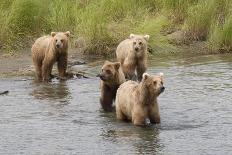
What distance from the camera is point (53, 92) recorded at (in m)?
12.7

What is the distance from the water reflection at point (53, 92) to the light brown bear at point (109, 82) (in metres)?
1.01

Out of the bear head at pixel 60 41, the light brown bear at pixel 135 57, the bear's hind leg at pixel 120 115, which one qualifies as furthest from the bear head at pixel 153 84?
the bear head at pixel 60 41

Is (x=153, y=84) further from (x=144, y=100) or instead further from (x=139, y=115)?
(x=139, y=115)

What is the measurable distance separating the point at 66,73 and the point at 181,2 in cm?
550

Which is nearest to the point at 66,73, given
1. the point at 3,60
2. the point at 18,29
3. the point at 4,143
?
the point at 3,60

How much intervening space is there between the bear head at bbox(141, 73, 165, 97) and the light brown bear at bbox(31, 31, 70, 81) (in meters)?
4.49

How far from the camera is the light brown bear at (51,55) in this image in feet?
45.6

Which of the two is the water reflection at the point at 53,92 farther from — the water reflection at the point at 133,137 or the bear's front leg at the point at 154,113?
the bear's front leg at the point at 154,113

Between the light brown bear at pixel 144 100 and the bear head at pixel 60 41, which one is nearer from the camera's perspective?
the light brown bear at pixel 144 100

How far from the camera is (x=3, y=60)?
16.2 meters

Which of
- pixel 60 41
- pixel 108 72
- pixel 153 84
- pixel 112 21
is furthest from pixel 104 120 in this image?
pixel 112 21

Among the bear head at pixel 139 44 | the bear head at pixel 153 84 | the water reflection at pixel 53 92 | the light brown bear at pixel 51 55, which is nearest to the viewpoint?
the bear head at pixel 153 84

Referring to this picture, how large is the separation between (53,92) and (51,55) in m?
1.46

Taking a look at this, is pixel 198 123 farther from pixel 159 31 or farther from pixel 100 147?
pixel 159 31
